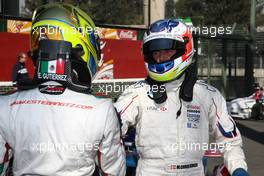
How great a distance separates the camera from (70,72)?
2469 millimetres

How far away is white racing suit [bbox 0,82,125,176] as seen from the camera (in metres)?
2.36

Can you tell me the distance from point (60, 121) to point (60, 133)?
0.05 meters

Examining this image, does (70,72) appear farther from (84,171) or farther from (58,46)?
(84,171)

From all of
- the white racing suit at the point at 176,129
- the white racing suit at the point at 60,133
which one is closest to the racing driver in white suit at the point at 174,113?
the white racing suit at the point at 176,129

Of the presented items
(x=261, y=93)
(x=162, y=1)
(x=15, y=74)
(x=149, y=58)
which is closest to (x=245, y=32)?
(x=162, y=1)

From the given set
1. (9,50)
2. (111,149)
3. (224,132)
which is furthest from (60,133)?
(9,50)

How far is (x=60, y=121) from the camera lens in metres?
Result: 2.38

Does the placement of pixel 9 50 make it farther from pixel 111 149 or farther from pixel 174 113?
pixel 111 149

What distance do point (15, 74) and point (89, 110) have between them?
31.9 ft

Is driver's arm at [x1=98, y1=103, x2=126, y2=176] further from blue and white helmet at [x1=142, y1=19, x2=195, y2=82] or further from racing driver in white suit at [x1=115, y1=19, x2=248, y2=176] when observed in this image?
blue and white helmet at [x1=142, y1=19, x2=195, y2=82]
